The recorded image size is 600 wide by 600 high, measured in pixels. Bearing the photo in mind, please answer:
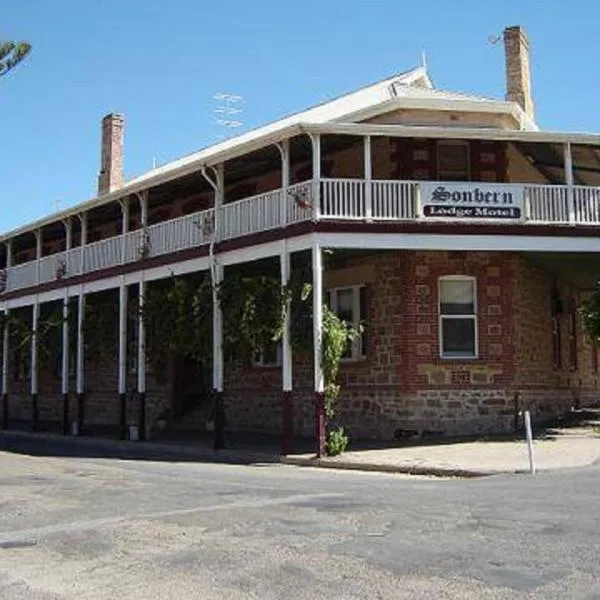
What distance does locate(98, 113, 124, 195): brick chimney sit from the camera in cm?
3266

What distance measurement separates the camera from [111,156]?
1287 inches

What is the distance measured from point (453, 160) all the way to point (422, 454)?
7.36m

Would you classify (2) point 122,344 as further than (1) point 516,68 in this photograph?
No

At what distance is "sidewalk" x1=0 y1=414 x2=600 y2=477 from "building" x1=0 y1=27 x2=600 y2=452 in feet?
2.70

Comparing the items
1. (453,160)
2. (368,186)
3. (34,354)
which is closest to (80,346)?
(34,354)

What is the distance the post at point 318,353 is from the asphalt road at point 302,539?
3221 mm

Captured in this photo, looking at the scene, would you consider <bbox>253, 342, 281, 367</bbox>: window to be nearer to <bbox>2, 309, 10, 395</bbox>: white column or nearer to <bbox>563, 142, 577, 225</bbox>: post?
<bbox>563, 142, 577, 225</bbox>: post

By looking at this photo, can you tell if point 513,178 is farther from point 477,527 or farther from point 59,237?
point 59,237

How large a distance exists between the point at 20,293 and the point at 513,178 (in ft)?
52.8

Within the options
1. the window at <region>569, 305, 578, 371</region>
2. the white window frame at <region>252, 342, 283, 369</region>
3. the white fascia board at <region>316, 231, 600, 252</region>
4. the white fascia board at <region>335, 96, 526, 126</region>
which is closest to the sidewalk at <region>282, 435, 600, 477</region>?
the white fascia board at <region>316, 231, 600, 252</region>

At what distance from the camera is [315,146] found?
17906 mm

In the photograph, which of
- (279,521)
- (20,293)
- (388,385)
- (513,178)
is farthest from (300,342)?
(20,293)

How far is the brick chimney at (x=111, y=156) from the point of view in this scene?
32656mm

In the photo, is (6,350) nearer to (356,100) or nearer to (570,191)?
(356,100)
